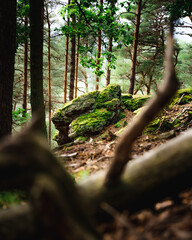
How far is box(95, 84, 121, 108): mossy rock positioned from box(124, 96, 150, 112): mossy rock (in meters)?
0.99

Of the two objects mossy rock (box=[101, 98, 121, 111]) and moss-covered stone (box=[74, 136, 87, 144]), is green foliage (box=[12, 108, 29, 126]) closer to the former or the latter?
moss-covered stone (box=[74, 136, 87, 144])

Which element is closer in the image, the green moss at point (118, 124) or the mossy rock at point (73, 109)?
the green moss at point (118, 124)

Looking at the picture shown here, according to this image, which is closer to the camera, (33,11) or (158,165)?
(158,165)

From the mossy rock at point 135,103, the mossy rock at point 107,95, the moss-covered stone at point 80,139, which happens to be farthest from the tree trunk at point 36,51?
the mossy rock at point 135,103

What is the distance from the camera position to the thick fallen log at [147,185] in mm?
1151

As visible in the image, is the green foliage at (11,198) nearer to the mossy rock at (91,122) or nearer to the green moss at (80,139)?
the green moss at (80,139)

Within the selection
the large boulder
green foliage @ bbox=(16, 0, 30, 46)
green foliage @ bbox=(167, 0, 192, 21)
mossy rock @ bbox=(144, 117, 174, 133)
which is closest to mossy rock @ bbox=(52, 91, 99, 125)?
the large boulder

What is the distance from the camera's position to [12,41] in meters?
3.05

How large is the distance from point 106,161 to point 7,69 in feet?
9.41

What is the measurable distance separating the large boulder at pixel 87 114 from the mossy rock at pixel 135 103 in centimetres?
99

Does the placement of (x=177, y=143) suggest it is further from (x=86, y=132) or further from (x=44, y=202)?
(x=86, y=132)

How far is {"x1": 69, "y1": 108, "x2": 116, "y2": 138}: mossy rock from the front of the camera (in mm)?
5797

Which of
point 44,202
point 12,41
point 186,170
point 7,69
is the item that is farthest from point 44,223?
point 12,41

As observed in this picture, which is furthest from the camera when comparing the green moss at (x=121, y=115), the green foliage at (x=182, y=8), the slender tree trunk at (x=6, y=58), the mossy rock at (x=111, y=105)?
the green moss at (x=121, y=115)
